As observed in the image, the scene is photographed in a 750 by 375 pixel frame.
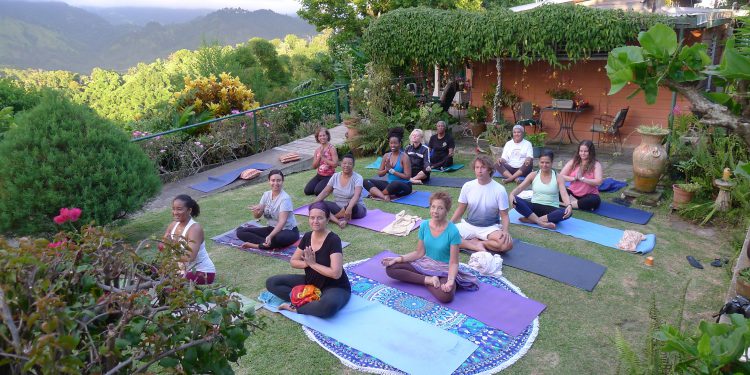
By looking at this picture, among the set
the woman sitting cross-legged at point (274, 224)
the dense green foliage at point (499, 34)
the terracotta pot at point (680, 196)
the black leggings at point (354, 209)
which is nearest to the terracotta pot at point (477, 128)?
the dense green foliage at point (499, 34)

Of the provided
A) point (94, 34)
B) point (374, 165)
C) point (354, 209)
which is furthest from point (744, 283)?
point (94, 34)

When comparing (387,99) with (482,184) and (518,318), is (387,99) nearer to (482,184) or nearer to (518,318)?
(482,184)

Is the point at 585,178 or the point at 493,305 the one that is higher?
the point at 585,178

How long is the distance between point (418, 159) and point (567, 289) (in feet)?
14.0

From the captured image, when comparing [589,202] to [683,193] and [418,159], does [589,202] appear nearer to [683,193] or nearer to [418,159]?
[683,193]

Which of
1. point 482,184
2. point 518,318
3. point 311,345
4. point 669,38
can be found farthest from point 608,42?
point 669,38

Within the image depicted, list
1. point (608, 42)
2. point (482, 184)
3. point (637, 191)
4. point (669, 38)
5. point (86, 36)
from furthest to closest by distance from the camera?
point (86, 36), point (608, 42), point (637, 191), point (482, 184), point (669, 38)

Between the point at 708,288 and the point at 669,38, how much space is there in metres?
4.96

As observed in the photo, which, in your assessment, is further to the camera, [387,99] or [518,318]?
[387,99]

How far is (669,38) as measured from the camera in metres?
1.50

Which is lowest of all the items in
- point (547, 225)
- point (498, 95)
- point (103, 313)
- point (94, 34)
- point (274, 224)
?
point (547, 225)

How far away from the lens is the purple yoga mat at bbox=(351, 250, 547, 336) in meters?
4.80

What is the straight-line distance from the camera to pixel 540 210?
24.0ft

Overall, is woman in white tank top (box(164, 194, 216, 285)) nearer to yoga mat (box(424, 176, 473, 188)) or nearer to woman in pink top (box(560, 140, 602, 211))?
yoga mat (box(424, 176, 473, 188))
